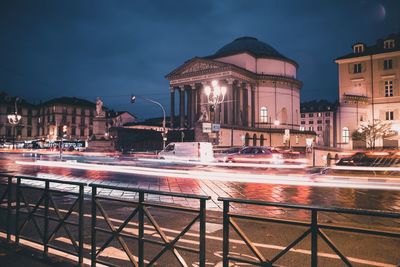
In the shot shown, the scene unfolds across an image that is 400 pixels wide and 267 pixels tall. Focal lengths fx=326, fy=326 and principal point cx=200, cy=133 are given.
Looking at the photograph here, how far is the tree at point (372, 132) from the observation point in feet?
182

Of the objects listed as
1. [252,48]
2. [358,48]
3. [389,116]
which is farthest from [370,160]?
[252,48]

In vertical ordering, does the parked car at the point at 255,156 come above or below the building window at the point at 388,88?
below

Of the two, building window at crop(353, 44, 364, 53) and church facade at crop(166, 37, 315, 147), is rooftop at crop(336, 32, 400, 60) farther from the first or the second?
church facade at crop(166, 37, 315, 147)

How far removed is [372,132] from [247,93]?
2270cm

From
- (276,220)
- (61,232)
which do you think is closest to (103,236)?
(61,232)

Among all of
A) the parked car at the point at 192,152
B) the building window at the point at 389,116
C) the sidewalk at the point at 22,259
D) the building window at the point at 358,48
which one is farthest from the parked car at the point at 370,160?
the building window at the point at 358,48

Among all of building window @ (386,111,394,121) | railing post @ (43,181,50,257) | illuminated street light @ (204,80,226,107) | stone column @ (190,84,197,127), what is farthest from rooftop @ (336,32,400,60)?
railing post @ (43,181,50,257)

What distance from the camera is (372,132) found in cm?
5597

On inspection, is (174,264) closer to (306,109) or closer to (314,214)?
(314,214)

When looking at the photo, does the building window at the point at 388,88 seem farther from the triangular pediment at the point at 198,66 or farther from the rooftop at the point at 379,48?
the triangular pediment at the point at 198,66

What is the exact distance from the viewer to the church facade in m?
55.8

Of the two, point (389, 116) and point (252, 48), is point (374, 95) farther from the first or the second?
point (252, 48)

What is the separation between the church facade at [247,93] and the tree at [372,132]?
10.9m

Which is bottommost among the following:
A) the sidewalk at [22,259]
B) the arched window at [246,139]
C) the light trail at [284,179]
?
the light trail at [284,179]
